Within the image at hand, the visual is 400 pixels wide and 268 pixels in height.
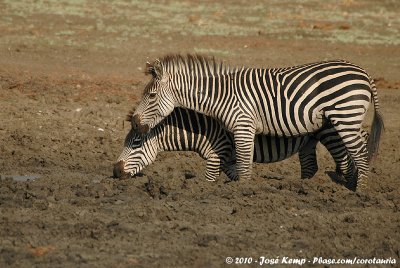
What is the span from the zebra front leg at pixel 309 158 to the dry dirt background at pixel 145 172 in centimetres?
17

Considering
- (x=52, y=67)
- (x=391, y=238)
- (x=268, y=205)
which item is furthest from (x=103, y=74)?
(x=391, y=238)

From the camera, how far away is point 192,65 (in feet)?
32.5

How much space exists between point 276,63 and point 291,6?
32.4 ft

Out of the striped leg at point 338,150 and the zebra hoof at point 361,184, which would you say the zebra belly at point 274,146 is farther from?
the zebra hoof at point 361,184

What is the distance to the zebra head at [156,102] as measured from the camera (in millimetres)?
9711

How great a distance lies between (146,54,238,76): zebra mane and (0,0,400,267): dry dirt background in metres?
1.25

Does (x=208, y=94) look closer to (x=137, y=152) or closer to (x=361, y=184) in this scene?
(x=137, y=152)

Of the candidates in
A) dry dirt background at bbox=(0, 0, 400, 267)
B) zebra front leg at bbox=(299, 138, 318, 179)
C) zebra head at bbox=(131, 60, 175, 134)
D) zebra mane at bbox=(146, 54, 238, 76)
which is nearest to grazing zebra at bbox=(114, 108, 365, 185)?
zebra front leg at bbox=(299, 138, 318, 179)

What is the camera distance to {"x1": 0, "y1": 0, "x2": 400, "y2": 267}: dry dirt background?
7.41 meters

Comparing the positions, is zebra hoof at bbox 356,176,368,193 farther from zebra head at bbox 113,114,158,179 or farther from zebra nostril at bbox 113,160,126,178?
zebra nostril at bbox 113,160,126,178

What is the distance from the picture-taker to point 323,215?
8.38 m

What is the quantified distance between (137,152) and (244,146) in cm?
139

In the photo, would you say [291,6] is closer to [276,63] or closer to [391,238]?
[276,63]

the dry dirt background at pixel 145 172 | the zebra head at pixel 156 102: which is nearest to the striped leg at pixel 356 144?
the dry dirt background at pixel 145 172
